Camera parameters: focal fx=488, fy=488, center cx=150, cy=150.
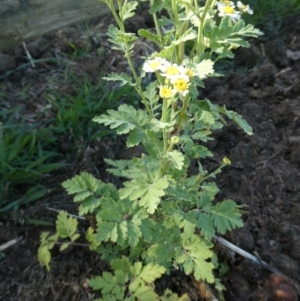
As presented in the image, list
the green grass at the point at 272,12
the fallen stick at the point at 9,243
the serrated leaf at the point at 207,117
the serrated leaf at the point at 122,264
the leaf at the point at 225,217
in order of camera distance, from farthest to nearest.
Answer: the green grass at the point at 272,12, the fallen stick at the point at 9,243, the serrated leaf at the point at 122,264, the leaf at the point at 225,217, the serrated leaf at the point at 207,117

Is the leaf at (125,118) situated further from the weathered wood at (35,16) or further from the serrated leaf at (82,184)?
the weathered wood at (35,16)

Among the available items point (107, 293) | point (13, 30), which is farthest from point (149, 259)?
point (13, 30)

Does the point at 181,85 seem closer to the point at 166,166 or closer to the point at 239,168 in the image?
the point at 166,166

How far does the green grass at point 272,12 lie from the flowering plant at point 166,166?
151 cm

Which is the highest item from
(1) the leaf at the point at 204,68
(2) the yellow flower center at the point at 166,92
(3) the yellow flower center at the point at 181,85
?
(1) the leaf at the point at 204,68

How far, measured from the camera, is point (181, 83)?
1.31 meters

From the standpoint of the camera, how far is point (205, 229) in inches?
64.0

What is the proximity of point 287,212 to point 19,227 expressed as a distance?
1180mm

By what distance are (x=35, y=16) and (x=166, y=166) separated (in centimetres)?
131

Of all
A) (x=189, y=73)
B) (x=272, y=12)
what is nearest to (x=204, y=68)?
(x=189, y=73)

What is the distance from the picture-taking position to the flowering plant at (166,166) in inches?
54.4

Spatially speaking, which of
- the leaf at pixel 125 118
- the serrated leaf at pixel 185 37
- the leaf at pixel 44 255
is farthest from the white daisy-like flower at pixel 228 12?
the leaf at pixel 44 255

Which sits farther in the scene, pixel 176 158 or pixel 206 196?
pixel 206 196

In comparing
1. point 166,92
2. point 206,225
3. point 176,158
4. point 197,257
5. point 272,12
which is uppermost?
point 166,92
